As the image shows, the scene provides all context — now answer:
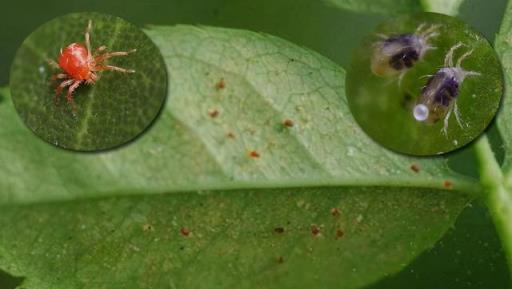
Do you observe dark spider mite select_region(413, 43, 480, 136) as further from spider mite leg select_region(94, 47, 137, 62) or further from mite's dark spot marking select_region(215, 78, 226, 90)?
spider mite leg select_region(94, 47, 137, 62)

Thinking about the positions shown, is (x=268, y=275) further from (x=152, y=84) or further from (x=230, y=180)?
(x=152, y=84)

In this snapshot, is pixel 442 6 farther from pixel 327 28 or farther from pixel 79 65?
pixel 79 65

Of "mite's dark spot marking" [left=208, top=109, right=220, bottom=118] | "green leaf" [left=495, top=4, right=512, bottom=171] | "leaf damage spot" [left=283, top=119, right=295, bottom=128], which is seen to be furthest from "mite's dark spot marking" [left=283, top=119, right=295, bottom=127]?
"green leaf" [left=495, top=4, right=512, bottom=171]

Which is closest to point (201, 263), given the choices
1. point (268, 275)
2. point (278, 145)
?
point (268, 275)

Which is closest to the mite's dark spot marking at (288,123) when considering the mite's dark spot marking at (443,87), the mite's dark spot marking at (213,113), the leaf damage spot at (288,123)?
the leaf damage spot at (288,123)

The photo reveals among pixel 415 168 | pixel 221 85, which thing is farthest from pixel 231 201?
pixel 415 168

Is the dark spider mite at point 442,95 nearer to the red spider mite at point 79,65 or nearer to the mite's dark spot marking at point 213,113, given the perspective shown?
the mite's dark spot marking at point 213,113
